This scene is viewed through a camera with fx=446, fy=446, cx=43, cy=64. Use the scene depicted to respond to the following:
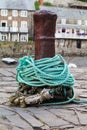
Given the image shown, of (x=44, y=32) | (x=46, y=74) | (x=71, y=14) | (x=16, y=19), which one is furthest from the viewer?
(x=71, y=14)

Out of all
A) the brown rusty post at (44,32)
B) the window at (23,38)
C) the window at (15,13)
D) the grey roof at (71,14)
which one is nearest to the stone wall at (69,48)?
the grey roof at (71,14)

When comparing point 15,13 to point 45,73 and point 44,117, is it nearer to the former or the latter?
point 45,73

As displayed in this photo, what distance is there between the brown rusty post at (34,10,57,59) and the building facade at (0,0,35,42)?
5909 centimetres

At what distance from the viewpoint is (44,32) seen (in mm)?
4418

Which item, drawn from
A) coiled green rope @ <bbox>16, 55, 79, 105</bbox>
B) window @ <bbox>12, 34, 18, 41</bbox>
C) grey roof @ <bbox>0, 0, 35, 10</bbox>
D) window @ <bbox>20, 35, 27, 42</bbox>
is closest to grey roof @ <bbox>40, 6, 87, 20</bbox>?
grey roof @ <bbox>0, 0, 35, 10</bbox>

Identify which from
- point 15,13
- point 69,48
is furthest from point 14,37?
point 69,48

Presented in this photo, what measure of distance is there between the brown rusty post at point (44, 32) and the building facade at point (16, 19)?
5909cm

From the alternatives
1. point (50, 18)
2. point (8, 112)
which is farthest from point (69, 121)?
point (50, 18)

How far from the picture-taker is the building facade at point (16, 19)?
211ft

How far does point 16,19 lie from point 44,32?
62.5 meters

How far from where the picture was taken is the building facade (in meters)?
64.2

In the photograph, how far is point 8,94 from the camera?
4.86 meters

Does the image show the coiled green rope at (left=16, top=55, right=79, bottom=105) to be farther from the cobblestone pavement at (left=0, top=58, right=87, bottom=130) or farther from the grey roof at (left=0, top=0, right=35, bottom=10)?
the grey roof at (left=0, top=0, right=35, bottom=10)

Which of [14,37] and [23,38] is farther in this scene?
[14,37]
